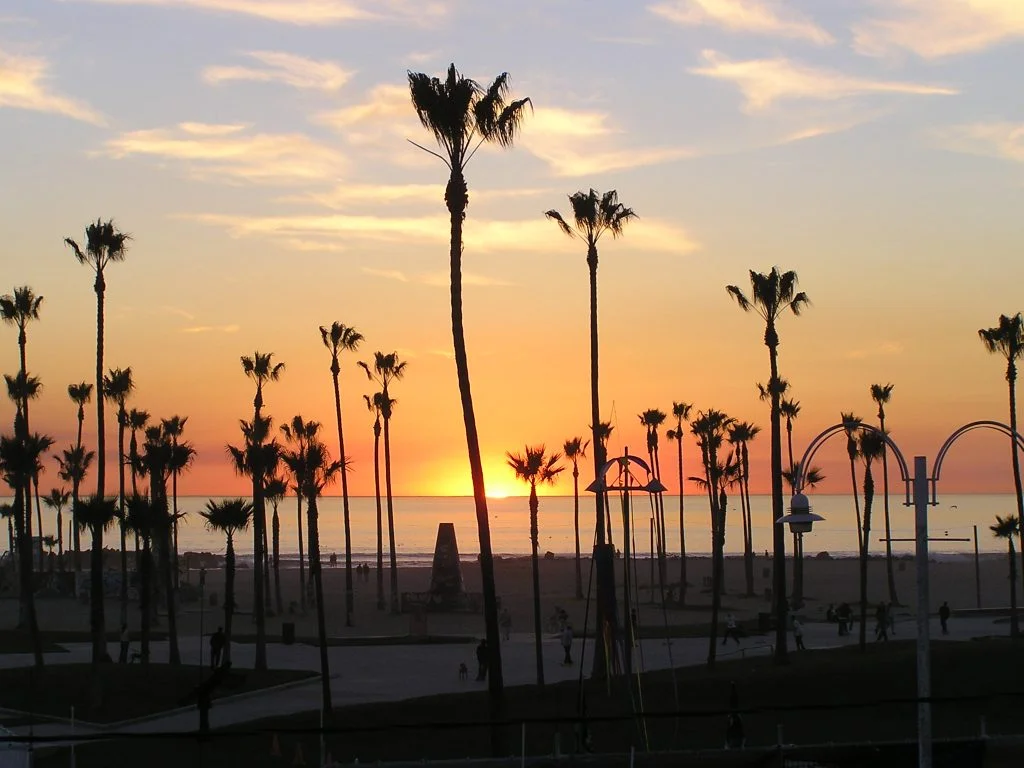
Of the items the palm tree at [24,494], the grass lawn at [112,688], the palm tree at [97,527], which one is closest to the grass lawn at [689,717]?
the grass lawn at [112,688]

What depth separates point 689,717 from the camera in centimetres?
3048

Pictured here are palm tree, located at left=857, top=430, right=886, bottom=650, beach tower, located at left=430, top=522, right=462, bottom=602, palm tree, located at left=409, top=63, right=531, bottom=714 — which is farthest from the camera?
beach tower, located at left=430, top=522, right=462, bottom=602

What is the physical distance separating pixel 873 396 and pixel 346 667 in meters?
41.8

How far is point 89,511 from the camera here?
123 ft

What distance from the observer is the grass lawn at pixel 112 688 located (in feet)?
116

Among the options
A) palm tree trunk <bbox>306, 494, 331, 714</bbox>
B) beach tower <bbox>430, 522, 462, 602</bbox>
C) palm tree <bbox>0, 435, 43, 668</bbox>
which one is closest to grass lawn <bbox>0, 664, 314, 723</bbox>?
palm tree <bbox>0, 435, 43, 668</bbox>

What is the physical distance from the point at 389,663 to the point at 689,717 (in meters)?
21.0

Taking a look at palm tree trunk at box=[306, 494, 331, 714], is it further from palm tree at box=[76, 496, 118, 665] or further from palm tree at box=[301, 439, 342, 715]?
palm tree at box=[76, 496, 118, 665]

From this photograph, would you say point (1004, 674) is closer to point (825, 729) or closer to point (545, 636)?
point (825, 729)

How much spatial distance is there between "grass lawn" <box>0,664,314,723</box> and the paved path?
3.27ft

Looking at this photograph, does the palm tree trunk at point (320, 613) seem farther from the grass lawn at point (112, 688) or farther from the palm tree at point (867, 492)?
the palm tree at point (867, 492)

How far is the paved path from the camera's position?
35312 mm

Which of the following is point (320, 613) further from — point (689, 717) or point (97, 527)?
point (689, 717)

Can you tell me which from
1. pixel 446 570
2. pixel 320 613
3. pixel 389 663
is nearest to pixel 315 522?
pixel 320 613
